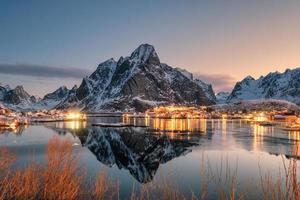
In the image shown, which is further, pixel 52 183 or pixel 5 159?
pixel 5 159

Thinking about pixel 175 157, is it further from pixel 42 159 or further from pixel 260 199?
pixel 260 199

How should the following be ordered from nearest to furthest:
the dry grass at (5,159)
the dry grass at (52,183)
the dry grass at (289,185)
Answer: the dry grass at (289,185)
the dry grass at (5,159)
the dry grass at (52,183)

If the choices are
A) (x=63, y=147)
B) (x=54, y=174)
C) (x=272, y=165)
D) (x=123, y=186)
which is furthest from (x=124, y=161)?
(x=54, y=174)

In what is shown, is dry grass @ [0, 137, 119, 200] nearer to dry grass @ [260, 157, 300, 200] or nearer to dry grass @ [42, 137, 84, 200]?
dry grass @ [42, 137, 84, 200]

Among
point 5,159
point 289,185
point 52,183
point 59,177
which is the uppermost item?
point 289,185

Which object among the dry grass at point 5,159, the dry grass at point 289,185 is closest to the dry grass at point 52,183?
the dry grass at point 5,159

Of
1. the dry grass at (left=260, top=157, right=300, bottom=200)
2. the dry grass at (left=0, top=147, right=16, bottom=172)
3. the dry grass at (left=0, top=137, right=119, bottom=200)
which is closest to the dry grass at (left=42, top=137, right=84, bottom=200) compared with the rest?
the dry grass at (left=0, top=137, right=119, bottom=200)

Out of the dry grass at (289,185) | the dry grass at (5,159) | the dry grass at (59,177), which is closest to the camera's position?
the dry grass at (289,185)

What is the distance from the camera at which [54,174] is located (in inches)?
828

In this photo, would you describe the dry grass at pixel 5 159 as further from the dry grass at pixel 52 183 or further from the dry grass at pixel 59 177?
the dry grass at pixel 59 177

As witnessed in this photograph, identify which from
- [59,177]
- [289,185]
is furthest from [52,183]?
[289,185]

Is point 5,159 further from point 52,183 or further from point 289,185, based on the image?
point 289,185

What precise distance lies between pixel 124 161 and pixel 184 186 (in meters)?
19.7

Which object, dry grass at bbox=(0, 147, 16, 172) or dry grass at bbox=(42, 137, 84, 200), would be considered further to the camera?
dry grass at bbox=(42, 137, 84, 200)
